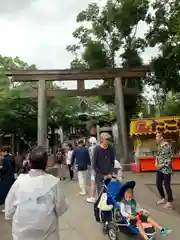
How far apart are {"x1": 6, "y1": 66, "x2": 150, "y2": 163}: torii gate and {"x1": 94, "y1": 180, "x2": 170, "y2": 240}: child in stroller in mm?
11691

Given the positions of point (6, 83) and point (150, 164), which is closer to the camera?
point (150, 164)

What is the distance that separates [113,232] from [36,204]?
7.77 ft

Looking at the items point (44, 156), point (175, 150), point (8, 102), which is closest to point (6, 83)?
point (8, 102)

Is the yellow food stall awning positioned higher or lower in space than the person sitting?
higher

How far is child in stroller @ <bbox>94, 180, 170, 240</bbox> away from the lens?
4.66 meters

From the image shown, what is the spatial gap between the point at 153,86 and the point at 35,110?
9.07 metres

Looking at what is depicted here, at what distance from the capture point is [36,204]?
9.41 ft

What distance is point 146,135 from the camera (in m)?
14.4

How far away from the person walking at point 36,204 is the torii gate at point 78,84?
14016 millimetres

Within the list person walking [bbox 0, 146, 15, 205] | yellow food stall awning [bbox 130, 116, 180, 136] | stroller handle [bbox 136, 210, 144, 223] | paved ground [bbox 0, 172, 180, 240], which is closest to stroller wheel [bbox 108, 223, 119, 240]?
paved ground [bbox 0, 172, 180, 240]

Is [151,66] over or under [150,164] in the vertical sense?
over

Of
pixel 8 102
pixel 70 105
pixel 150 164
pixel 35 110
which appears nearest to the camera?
pixel 150 164

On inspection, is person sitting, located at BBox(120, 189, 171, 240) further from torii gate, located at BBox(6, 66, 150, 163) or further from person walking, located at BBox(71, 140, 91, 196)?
torii gate, located at BBox(6, 66, 150, 163)

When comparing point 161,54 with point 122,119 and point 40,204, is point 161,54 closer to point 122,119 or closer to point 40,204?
point 122,119
